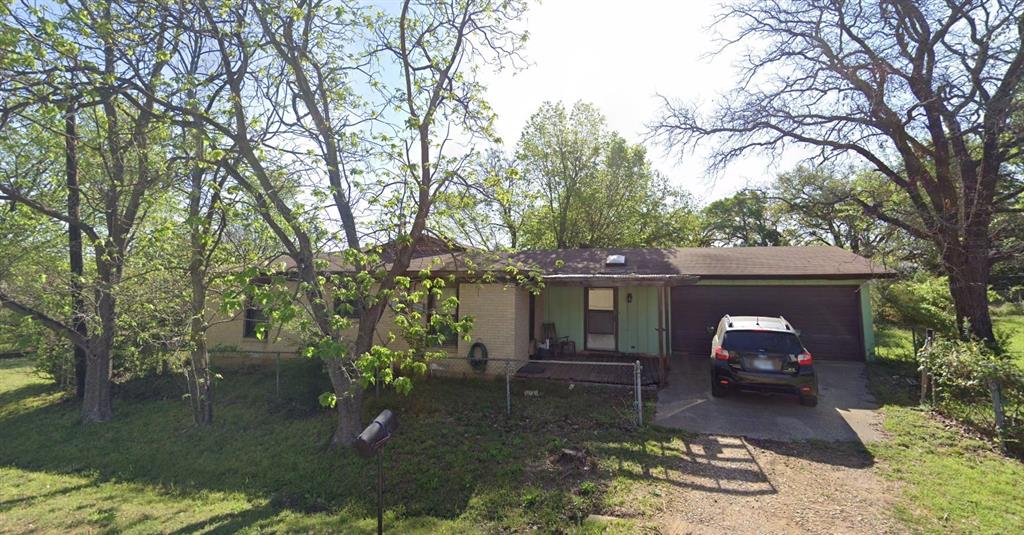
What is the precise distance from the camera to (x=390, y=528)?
4773 mm

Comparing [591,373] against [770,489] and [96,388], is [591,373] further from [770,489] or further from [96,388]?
[96,388]

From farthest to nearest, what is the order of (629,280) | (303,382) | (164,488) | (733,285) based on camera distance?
1. (733,285)
2. (303,382)
3. (629,280)
4. (164,488)

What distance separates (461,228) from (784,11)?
12.7m

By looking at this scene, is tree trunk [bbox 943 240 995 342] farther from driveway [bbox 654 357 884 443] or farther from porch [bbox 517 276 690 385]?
porch [bbox 517 276 690 385]

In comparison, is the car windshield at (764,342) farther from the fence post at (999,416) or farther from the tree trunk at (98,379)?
the tree trunk at (98,379)

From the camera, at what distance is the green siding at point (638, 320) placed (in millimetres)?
12398

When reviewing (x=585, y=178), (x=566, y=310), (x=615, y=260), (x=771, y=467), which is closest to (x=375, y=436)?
(x=771, y=467)

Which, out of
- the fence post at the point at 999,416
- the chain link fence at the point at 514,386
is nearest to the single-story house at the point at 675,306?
the chain link fence at the point at 514,386

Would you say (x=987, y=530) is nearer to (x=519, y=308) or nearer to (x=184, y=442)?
(x=519, y=308)

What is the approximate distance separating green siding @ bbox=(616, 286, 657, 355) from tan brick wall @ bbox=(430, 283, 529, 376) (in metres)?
3.34

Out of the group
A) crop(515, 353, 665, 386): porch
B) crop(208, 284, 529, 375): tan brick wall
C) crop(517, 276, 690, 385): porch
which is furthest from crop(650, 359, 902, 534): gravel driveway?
crop(208, 284, 529, 375): tan brick wall

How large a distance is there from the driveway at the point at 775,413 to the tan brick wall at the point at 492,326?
3.54m

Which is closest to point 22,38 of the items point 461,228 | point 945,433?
point 461,228

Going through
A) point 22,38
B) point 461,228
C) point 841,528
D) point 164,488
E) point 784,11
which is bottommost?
point 164,488
